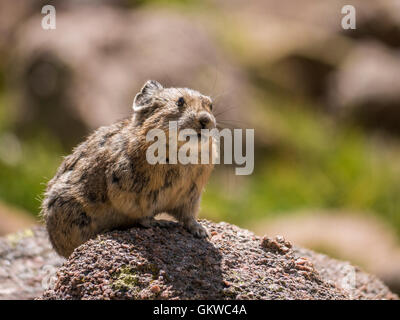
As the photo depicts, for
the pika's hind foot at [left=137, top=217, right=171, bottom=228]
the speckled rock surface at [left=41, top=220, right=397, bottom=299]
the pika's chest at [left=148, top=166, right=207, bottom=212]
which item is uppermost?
the pika's chest at [left=148, top=166, right=207, bottom=212]

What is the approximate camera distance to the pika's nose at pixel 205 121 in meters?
7.12

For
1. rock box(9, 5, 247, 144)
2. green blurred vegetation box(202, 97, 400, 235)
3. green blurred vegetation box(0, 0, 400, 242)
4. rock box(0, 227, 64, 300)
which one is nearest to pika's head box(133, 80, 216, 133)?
rock box(0, 227, 64, 300)

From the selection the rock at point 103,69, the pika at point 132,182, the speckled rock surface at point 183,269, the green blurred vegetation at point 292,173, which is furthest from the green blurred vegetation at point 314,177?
the speckled rock surface at point 183,269

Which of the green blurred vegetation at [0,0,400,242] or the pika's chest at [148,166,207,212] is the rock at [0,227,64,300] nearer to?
the pika's chest at [148,166,207,212]

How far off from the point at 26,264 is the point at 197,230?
3.61 m

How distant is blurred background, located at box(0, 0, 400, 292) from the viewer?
16422mm

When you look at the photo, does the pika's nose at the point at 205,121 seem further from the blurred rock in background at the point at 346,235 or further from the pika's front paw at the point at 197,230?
the blurred rock in background at the point at 346,235

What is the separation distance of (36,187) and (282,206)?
6600 millimetres

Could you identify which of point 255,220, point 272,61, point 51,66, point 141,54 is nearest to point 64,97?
point 51,66

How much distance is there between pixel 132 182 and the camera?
7.32 meters

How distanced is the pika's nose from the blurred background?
23.9ft

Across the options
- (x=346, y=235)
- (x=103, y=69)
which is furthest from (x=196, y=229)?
(x=103, y=69)

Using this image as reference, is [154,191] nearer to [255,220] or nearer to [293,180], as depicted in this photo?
[255,220]

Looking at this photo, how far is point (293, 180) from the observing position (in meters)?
18.5
